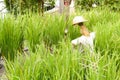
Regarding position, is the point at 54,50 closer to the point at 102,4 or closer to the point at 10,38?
the point at 10,38

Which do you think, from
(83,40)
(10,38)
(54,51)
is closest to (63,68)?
(54,51)

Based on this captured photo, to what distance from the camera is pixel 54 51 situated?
2.80 meters

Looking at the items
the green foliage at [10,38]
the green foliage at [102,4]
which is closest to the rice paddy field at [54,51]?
the green foliage at [10,38]

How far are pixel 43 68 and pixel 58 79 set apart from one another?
10.4 inches

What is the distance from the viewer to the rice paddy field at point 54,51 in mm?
2398

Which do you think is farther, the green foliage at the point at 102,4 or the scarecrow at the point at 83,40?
the green foliage at the point at 102,4

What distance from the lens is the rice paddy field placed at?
2398mm

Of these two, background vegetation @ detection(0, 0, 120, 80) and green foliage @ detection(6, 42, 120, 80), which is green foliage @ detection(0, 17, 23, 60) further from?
green foliage @ detection(6, 42, 120, 80)

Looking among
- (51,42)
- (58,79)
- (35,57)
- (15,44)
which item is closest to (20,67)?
(35,57)

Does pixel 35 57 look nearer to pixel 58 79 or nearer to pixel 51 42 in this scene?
pixel 58 79

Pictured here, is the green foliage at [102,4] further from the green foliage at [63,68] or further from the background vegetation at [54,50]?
the green foliage at [63,68]

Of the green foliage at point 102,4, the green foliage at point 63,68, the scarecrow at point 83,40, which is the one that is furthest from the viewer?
the green foliage at point 102,4

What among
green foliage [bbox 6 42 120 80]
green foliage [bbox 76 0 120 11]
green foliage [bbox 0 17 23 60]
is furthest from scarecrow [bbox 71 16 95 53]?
green foliage [bbox 76 0 120 11]

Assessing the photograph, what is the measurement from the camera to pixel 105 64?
2.51 meters
